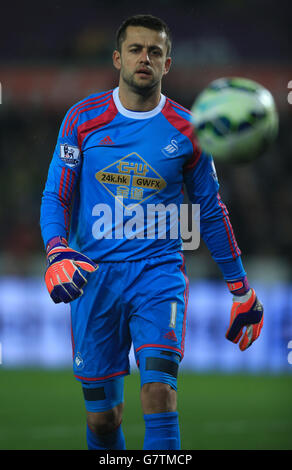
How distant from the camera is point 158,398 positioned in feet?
12.0

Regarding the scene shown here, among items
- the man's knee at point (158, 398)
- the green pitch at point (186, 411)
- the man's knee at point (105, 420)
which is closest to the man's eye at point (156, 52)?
the man's knee at point (158, 398)

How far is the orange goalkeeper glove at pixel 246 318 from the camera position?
4188 millimetres

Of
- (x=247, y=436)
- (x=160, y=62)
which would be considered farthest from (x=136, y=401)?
(x=160, y=62)

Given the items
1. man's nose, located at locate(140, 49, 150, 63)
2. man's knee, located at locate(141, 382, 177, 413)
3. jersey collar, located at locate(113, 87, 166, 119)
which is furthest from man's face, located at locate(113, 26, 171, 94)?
man's knee, located at locate(141, 382, 177, 413)

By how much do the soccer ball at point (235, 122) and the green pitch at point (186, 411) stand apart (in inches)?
104

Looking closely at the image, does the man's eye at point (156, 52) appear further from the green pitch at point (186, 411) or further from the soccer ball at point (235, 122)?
the green pitch at point (186, 411)

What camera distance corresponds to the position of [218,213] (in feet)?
13.4

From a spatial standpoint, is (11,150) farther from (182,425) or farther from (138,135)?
(138,135)

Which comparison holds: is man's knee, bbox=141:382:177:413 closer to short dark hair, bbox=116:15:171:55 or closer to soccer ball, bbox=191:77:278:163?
soccer ball, bbox=191:77:278:163

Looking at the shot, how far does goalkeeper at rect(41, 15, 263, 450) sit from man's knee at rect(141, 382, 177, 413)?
145 mm

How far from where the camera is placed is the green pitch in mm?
5824

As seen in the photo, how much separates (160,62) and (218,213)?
32.3 inches

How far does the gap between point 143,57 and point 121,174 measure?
58 centimetres

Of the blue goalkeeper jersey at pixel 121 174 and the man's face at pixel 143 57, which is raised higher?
the man's face at pixel 143 57
